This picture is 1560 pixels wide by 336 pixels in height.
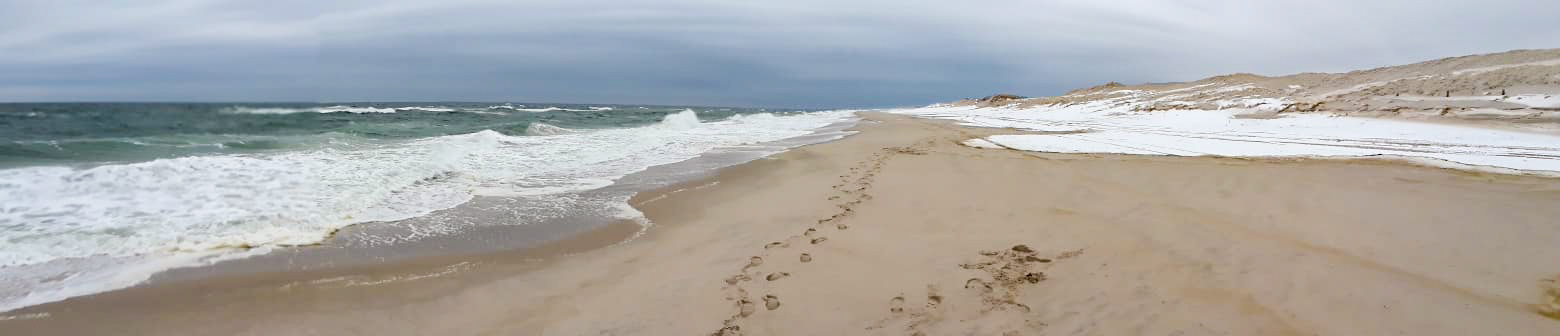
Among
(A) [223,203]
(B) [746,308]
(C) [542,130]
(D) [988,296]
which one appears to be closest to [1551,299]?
(D) [988,296]

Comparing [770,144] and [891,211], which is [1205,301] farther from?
[770,144]

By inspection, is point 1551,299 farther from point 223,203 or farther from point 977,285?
point 223,203

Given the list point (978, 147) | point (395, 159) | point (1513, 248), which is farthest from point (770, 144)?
point (1513, 248)

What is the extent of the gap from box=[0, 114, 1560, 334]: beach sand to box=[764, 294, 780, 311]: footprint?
0.05 feet

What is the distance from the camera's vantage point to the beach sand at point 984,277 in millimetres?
2781

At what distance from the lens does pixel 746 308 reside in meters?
3.09

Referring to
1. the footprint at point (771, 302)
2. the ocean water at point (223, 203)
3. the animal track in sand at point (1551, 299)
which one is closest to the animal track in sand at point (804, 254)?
the footprint at point (771, 302)

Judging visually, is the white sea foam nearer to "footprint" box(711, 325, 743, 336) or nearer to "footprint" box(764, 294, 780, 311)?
"footprint" box(764, 294, 780, 311)

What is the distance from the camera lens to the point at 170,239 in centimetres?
458

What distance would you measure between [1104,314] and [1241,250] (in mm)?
1465

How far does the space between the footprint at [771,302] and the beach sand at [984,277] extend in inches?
0.6

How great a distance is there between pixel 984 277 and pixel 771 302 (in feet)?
3.70

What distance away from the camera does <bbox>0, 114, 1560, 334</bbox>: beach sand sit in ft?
9.12

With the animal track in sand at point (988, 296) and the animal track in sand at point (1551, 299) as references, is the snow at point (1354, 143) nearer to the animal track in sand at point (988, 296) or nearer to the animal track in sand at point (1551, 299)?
the animal track in sand at point (1551, 299)
